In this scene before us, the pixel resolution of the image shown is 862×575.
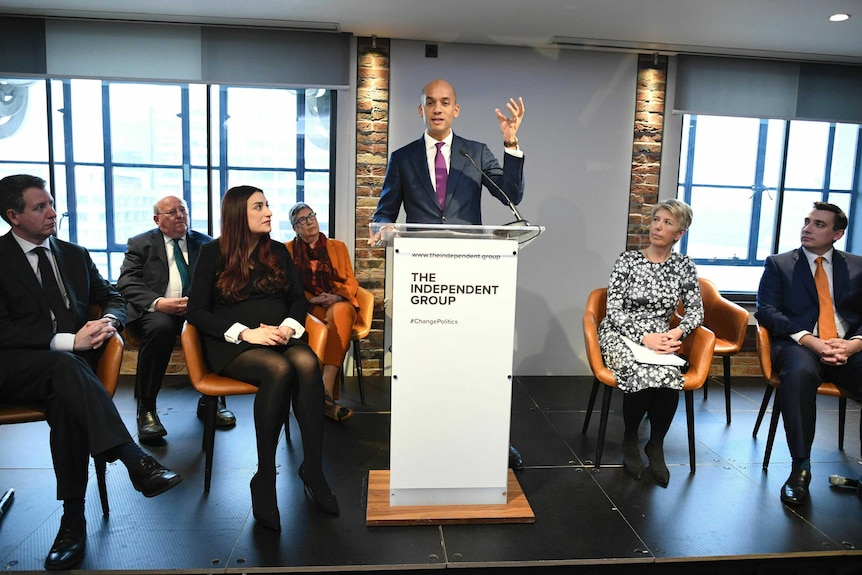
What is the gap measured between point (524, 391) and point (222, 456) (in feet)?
7.55

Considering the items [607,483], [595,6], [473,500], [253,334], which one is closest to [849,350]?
[607,483]

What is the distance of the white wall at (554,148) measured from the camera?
15.8 feet

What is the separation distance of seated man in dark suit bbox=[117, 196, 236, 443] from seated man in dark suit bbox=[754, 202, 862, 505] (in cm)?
315

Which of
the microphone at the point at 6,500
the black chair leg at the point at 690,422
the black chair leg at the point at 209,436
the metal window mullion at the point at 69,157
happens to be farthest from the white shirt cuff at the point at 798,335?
the metal window mullion at the point at 69,157

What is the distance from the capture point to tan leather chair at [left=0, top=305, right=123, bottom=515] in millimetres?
2516

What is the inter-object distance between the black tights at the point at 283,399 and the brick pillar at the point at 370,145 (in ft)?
6.95

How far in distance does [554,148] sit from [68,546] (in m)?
4.10

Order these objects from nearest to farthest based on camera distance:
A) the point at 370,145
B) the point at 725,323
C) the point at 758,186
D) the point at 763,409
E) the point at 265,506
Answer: the point at 265,506
the point at 763,409
the point at 725,323
the point at 370,145
the point at 758,186

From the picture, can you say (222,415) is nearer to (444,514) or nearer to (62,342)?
(62,342)

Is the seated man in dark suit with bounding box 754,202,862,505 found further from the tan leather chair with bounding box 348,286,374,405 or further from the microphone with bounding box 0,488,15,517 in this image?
the microphone with bounding box 0,488,15,517

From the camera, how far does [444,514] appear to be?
8.70 ft


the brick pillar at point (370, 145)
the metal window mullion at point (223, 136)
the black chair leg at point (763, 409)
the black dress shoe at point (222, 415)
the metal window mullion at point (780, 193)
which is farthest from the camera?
the metal window mullion at point (780, 193)

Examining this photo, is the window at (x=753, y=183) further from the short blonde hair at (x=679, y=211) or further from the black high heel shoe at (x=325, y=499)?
the black high heel shoe at (x=325, y=499)

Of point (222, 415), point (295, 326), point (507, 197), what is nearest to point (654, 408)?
point (507, 197)
